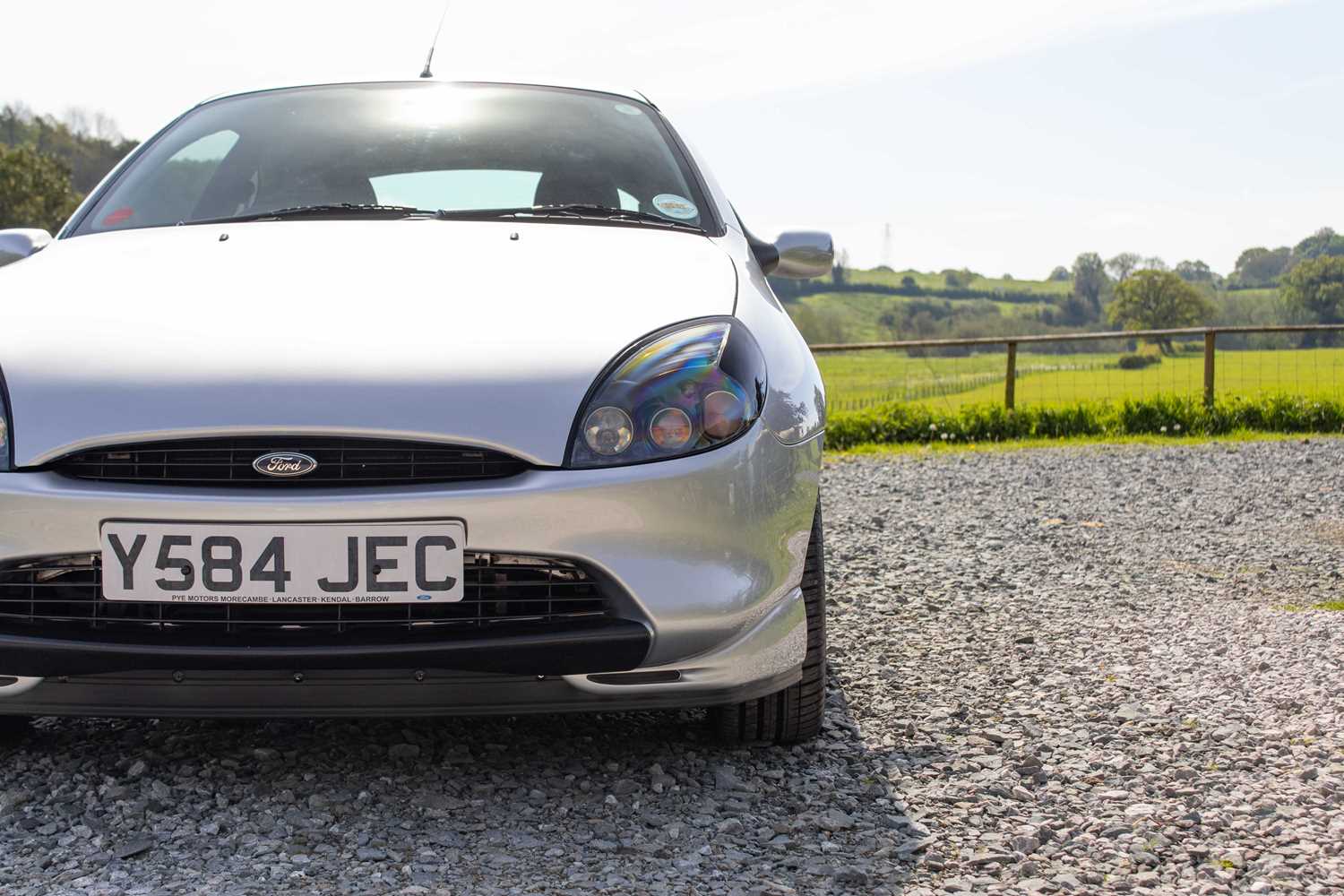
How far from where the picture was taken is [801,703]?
8.52ft

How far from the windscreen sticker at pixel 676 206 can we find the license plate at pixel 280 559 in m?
1.26

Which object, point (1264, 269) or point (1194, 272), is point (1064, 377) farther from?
point (1194, 272)

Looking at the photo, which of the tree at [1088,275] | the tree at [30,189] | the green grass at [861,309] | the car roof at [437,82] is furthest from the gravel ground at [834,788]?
the green grass at [861,309]

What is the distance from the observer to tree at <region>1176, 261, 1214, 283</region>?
20312 mm

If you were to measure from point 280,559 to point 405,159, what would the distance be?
1.48m

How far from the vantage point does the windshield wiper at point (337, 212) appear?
2918mm

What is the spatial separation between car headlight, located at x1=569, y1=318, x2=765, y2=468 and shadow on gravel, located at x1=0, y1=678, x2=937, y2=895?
2.20 ft

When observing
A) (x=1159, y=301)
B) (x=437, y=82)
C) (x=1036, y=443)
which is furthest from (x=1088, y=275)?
(x=437, y=82)

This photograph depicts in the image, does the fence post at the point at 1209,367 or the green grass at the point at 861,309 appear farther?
the green grass at the point at 861,309

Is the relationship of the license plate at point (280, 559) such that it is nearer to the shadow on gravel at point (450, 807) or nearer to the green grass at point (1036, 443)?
the shadow on gravel at point (450, 807)

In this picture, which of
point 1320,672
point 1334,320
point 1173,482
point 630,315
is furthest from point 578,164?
point 1334,320

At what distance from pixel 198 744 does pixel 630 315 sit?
128 cm

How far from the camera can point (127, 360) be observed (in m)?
2.15

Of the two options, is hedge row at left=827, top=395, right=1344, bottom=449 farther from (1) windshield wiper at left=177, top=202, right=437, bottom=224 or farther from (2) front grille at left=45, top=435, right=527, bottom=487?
(2) front grille at left=45, top=435, right=527, bottom=487
